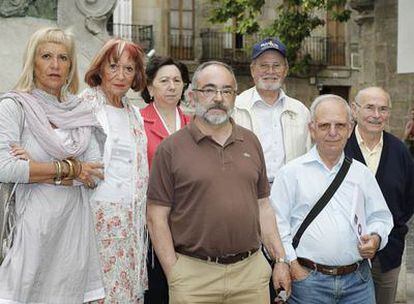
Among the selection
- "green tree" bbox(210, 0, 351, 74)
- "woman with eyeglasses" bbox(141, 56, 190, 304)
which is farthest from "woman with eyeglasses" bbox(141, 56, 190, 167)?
"green tree" bbox(210, 0, 351, 74)

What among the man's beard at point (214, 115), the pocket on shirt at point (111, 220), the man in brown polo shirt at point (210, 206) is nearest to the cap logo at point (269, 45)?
the man in brown polo shirt at point (210, 206)

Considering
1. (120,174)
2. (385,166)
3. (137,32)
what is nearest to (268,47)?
(385,166)

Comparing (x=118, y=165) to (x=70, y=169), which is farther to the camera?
(x=118, y=165)

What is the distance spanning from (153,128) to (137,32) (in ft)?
73.9

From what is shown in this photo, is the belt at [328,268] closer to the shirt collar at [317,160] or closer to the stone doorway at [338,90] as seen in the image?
the shirt collar at [317,160]

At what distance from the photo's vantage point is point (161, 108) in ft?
16.9

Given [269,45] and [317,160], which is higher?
[269,45]

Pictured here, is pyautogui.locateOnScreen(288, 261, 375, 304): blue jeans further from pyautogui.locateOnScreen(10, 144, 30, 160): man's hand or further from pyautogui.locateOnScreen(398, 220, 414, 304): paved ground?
pyautogui.locateOnScreen(398, 220, 414, 304): paved ground

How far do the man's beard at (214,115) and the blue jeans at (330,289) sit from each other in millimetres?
1056

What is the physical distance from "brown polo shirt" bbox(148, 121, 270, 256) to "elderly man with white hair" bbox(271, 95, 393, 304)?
1.37 ft

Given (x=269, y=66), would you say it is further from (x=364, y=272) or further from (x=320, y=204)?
(x=364, y=272)

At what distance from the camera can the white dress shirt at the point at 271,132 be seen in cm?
522

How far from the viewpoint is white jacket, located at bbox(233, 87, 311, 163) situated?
527 centimetres

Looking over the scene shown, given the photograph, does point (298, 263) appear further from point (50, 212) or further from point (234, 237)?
point (50, 212)
